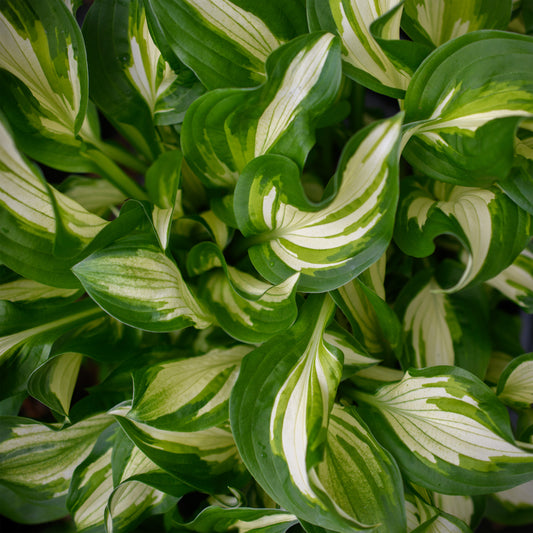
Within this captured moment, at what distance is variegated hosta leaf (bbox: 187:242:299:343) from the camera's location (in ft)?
1.63

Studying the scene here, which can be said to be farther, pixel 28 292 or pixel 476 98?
pixel 28 292

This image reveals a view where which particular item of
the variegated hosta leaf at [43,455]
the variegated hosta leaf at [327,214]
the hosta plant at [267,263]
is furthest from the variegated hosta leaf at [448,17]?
the variegated hosta leaf at [43,455]

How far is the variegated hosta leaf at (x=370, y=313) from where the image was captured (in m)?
0.53

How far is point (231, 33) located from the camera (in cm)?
51

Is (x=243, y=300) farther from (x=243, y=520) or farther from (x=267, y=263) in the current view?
(x=243, y=520)

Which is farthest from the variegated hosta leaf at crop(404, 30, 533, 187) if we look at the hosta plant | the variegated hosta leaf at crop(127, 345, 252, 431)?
the variegated hosta leaf at crop(127, 345, 252, 431)

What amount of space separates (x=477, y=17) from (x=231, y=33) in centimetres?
30

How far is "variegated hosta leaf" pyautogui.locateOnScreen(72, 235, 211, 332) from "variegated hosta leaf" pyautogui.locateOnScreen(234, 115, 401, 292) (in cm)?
9

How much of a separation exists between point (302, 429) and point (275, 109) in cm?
31

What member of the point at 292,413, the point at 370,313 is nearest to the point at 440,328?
the point at 370,313

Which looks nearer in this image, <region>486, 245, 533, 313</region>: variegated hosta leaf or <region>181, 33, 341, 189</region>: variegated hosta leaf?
<region>181, 33, 341, 189</region>: variegated hosta leaf

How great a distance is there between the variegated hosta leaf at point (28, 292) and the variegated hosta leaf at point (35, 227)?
0.09 metres

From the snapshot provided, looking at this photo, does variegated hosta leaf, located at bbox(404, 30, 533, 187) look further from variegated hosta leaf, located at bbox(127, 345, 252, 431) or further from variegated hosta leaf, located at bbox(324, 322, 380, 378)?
variegated hosta leaf, located at bbox(127, 345, 252, 431)

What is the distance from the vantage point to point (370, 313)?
622mm
